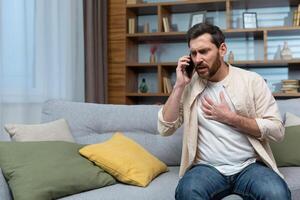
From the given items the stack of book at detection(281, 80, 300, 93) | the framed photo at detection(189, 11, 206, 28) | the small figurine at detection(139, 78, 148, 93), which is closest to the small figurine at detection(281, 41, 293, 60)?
the stack of book at detection(281, 80, 300, 93)

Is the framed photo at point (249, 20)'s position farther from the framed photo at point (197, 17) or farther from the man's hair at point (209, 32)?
the man's hair at point (209, 32)

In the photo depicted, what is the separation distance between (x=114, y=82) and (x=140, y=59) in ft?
1.60

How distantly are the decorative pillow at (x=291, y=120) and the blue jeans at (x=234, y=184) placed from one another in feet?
2.42

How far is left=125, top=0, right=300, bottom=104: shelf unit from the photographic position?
4164mm

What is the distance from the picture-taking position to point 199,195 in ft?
5.65

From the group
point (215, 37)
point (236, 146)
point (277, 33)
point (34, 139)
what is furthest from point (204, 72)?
point (277, 33)

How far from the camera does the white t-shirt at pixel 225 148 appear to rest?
1904 mm

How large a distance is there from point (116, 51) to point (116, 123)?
2.00 m

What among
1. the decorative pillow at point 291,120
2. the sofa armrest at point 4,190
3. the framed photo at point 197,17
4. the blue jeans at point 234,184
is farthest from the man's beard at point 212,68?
the framed photo at point 197,17

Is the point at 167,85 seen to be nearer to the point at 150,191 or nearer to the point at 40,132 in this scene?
the point at 40,132

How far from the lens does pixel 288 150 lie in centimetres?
242

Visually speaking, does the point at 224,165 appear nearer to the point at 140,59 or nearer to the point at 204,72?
the point at 204,72

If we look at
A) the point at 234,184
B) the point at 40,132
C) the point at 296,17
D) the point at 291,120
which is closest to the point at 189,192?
the point at 234,184

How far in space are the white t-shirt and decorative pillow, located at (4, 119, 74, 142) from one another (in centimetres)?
82
